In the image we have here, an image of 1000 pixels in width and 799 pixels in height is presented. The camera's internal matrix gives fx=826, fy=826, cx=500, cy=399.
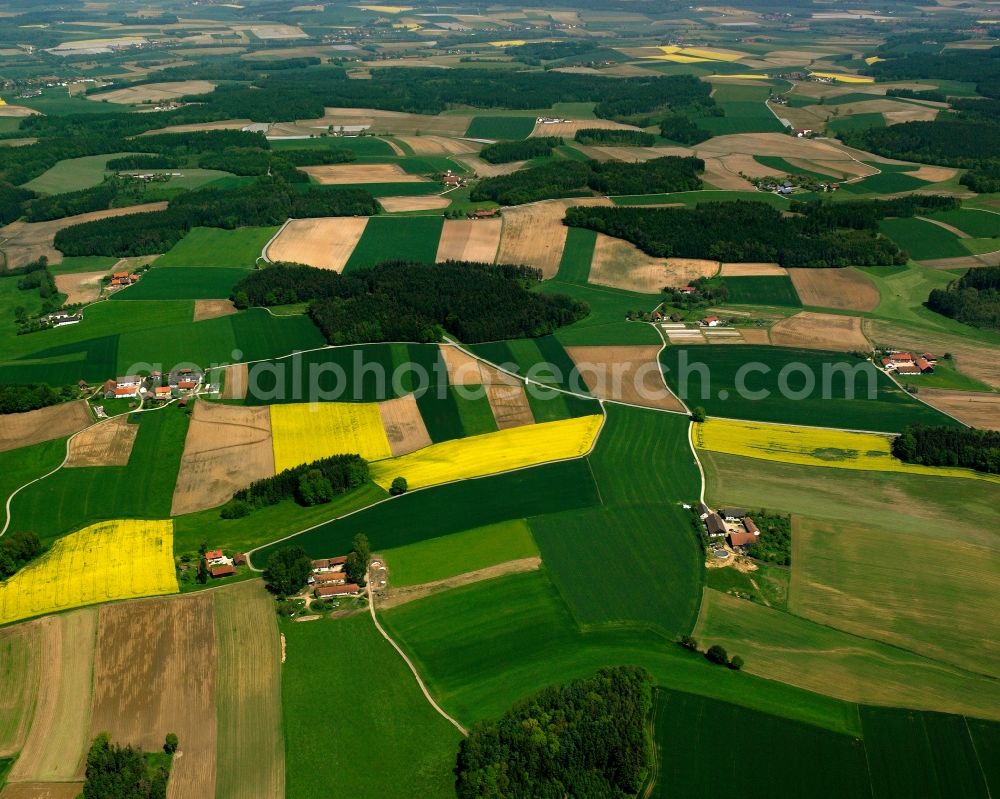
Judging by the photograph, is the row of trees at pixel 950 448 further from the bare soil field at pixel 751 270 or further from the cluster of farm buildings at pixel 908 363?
the bare soil field at pixel 751 270

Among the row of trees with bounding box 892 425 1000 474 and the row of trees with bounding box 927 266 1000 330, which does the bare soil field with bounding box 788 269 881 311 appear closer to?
the row of trees with bounding box 927 266 1000 330

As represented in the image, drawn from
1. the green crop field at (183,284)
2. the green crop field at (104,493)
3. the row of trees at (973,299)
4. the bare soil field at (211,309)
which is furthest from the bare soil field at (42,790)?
the row of trees at (973,299)

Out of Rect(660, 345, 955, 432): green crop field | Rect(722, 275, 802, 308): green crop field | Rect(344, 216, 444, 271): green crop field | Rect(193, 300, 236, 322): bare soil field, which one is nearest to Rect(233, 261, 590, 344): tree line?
Rect(193, 300, 236, 322): bare soil field

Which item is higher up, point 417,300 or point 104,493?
point 104,493

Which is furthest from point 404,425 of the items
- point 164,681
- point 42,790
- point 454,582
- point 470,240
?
point 470,240

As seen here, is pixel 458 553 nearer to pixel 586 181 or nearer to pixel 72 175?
pixel 586 181

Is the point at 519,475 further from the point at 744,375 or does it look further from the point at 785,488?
the point at 744,375
